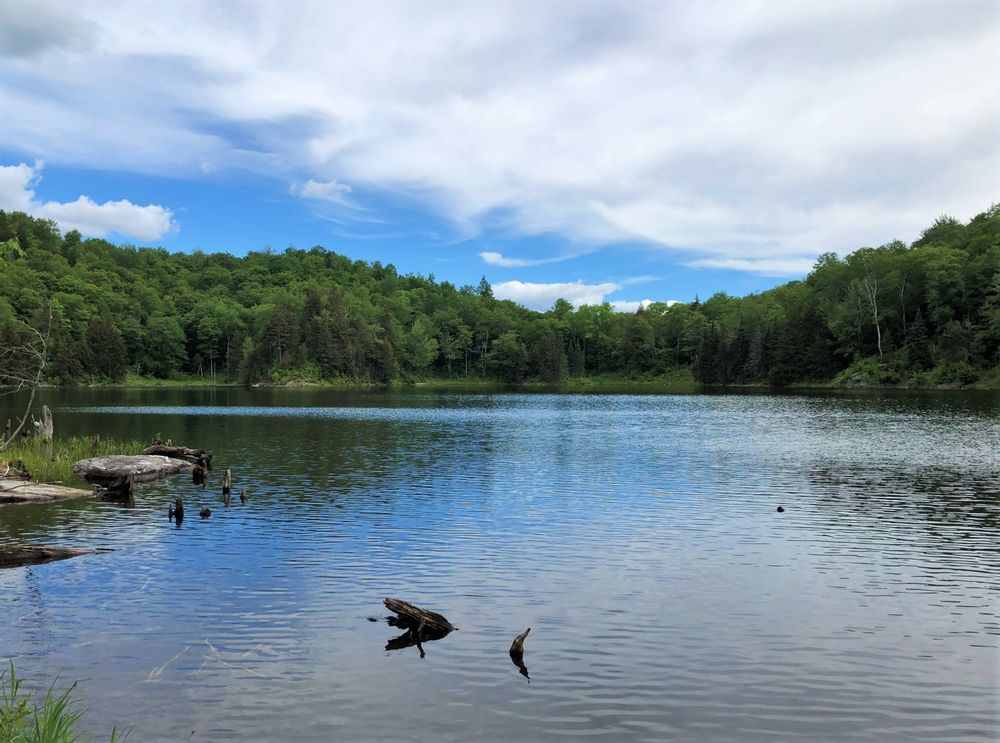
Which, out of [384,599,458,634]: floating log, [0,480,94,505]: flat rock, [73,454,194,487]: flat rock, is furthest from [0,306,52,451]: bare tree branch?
[73,454,194,487]: flat rock

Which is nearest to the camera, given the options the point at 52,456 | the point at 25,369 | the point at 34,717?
the point at 34,717

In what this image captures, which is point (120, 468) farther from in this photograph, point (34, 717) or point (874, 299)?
point (874, 299)

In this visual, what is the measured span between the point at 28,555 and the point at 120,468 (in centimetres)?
1614

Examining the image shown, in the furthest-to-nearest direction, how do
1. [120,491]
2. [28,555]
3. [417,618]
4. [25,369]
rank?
[120,491] < [25,369] < [28,555] < [417,618]

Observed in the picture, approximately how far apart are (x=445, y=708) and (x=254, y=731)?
2817 millimetres

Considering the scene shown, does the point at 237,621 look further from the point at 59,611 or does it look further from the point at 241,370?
the point at 241,370

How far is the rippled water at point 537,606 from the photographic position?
11.3 meters

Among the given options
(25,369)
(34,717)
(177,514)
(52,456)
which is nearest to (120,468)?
(52,456)

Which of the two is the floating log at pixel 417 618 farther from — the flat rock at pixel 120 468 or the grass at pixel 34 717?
the flat rock at pixel 120 468

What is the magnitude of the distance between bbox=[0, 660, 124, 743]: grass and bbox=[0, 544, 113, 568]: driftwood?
7.68m

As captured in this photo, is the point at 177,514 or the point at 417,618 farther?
the point at 177,514

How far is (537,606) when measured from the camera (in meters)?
16.4

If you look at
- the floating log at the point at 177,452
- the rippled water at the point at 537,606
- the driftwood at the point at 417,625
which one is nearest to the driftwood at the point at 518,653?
the rippled water at the point at 537,606

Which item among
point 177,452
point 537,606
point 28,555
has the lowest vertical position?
point 537,606
